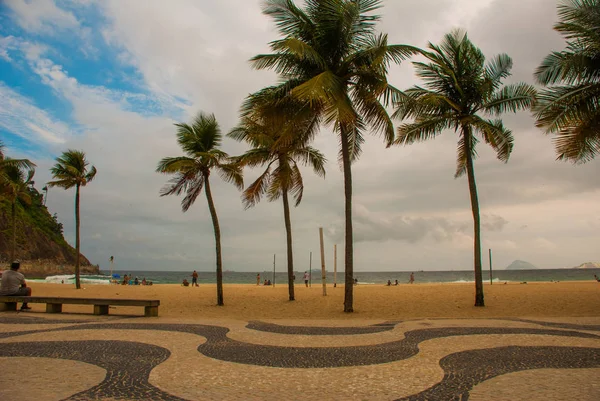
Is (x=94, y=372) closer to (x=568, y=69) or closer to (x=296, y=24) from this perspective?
(x=296, y=24)

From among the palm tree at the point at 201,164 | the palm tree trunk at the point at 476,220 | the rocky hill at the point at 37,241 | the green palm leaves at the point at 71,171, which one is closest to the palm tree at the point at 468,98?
the palm tree trunk at the point at 476,220

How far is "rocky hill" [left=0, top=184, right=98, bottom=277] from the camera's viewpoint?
6939 centimetres

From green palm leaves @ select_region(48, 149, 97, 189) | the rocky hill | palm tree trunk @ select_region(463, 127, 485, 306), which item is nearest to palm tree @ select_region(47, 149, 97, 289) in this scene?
green palm leaves @ select_region(48, 149, 97, 189)

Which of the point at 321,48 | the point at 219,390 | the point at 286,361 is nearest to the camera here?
the point at 219,390

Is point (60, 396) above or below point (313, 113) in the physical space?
below

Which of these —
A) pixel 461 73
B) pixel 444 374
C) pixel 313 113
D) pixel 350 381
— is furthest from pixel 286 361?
pixel 461 73

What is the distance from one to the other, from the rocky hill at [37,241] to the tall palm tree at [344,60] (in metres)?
65.0

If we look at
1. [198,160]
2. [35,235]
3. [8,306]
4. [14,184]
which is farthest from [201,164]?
[35,235]

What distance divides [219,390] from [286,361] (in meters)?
1.56

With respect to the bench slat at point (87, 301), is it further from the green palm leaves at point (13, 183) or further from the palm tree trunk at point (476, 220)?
the green palm leaves at point (13, 183)

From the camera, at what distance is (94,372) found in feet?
16.1

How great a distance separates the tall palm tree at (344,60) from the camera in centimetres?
1273

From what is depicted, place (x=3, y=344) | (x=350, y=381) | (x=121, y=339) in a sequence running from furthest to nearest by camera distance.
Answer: (x=121, y=339) < (x=3, y=344) < (x=350, y=381)

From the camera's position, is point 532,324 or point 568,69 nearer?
point 532,324
